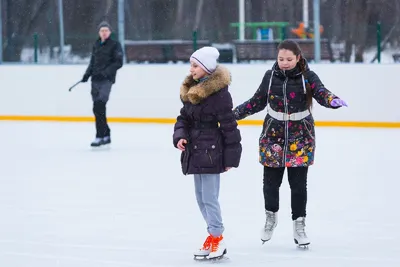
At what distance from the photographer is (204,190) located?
15.8 feet

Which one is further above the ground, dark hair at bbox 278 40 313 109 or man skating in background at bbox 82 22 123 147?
dark hair at bbox 278 40 313 109

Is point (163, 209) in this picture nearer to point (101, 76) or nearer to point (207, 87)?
point (207, 87)

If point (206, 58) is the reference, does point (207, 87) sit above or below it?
below

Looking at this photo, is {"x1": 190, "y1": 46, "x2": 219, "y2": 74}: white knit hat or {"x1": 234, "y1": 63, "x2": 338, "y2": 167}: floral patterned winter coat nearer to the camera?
{"x1": 190, "y1": 46, "x2": 219, "y2": 74}: white knit hat

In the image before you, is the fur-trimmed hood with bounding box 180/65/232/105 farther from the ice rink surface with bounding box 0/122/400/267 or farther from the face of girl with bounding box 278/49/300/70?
the ice rink surface with bounding box 0/122/400/267

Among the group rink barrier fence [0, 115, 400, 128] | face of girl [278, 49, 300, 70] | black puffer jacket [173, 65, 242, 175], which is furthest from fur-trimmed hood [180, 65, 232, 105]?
rink barrier fence [0, 115, 400, 128]

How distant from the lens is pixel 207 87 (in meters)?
4.73

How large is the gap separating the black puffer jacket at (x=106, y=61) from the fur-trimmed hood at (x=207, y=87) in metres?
5.76

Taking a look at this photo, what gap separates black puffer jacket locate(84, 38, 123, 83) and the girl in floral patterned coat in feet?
18.2

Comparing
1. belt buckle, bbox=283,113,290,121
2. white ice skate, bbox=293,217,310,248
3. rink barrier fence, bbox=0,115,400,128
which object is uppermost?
belt buckle, bbox=283,113,290,121

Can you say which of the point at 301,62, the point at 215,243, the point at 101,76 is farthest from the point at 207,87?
the point at 101,76

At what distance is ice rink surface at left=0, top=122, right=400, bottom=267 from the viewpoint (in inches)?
197

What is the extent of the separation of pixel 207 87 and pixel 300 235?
0.90 metres

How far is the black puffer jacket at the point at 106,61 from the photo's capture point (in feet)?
34.5
